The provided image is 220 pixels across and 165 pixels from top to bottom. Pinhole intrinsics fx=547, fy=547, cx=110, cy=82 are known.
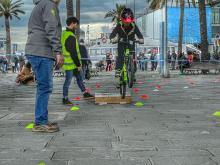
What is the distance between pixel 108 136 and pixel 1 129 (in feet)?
5.11

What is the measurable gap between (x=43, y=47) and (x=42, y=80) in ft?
1.40

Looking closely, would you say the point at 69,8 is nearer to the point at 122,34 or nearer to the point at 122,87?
the point at 122,34

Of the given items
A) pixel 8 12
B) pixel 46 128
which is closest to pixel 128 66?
pixel 46 128

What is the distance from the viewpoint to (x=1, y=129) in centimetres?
720

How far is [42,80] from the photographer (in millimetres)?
7078

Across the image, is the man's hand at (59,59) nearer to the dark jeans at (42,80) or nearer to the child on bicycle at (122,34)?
the dark jeans at (42,80)

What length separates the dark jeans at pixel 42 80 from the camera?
7.04 metres

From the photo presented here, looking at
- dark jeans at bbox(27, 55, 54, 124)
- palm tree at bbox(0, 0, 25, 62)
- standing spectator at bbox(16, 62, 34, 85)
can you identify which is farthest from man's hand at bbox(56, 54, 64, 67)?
palm tree at bbox(0, 0, 25, 62)

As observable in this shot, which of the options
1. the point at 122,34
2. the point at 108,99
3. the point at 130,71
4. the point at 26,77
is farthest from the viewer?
the point at 26,77

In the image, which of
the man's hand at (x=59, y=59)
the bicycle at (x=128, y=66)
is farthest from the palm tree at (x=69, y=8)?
the man's hand at (x=59, y=59)

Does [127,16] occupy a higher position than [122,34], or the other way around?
[127,16]

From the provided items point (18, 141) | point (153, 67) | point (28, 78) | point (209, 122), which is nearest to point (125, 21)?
point (209, 122)

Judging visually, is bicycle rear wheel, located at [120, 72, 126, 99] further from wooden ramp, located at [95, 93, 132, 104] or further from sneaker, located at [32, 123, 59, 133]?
sneaker, located at [32, 123, 59, 133]

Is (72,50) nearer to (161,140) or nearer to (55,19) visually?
(55,19)
